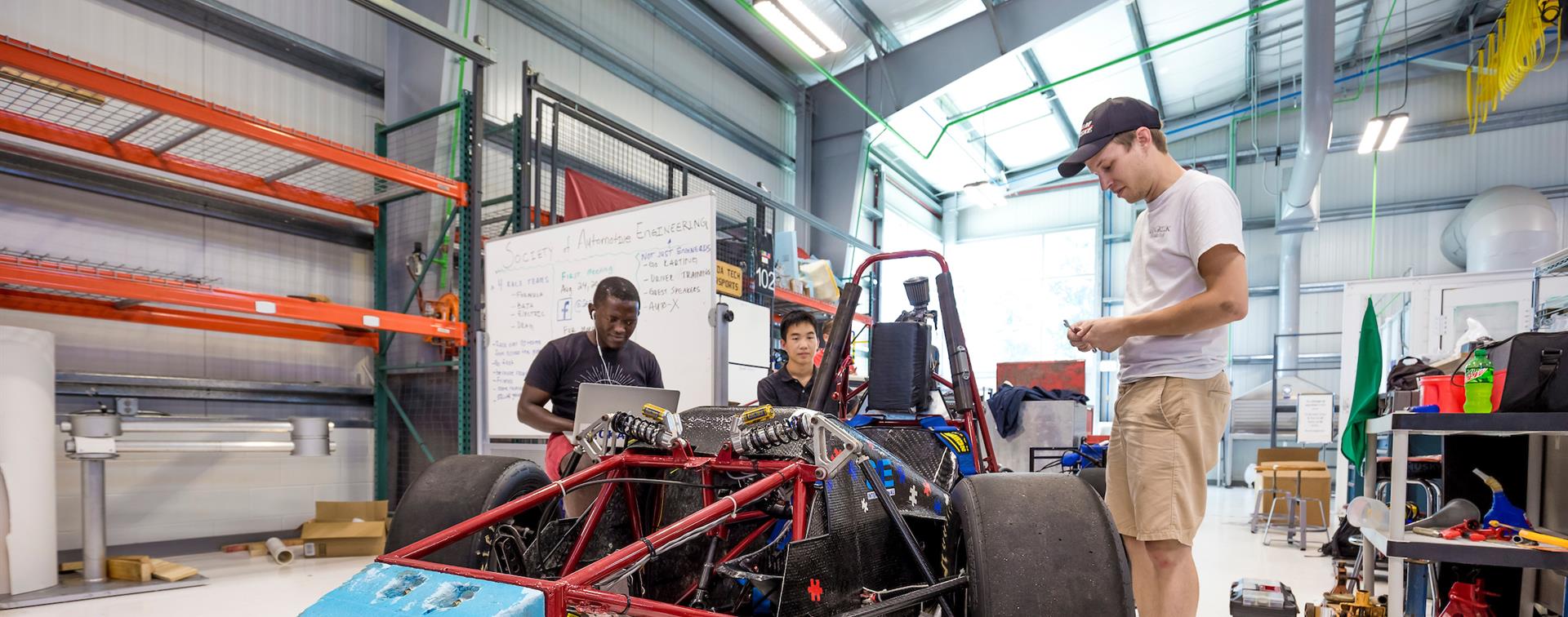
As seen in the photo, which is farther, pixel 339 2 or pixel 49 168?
pixel 339 2

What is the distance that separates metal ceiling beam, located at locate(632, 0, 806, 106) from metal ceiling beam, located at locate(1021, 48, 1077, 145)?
120 inches

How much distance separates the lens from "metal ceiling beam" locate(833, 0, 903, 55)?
9.21 m

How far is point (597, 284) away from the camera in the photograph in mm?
4055

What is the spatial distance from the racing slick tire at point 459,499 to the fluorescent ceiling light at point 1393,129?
9124mm

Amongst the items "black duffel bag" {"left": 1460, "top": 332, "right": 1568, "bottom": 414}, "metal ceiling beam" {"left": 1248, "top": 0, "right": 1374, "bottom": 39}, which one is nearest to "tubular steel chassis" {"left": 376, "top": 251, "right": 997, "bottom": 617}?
"black duffel bag" {"left": 1460, "top": 332, "right": 1568, "bottom": 414}

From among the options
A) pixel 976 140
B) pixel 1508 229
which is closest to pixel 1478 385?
pixel 1508 229

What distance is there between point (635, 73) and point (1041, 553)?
772 centimetres

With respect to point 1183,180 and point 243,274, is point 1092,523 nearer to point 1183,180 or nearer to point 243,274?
point 1183,180

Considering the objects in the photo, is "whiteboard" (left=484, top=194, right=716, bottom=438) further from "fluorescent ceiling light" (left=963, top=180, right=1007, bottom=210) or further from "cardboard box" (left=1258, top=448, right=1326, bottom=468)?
"fluorescent ceiling light" (left=963, top=180, right=1007, bottom=210)

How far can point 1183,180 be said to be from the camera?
1827mm

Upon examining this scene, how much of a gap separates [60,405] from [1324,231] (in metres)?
14.9

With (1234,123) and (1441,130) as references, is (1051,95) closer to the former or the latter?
(1234,123)

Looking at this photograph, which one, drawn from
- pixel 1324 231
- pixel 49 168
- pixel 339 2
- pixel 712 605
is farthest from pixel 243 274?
pixel 1324 231

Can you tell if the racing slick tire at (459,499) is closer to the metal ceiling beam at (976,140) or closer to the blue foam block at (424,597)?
the blue foam block at (424,597)
